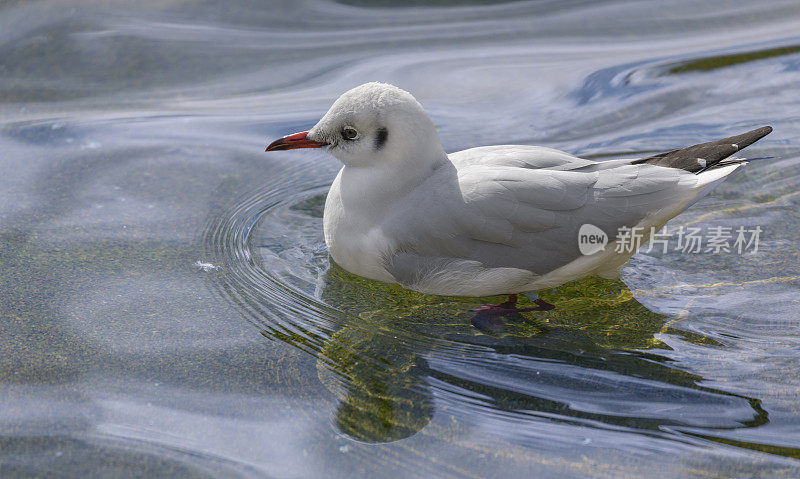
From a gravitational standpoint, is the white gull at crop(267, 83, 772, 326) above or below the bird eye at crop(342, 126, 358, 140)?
below

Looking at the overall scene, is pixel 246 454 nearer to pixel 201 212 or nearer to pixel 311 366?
pixel 311 366

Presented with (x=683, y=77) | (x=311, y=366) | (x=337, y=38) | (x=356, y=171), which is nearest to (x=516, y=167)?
(x=356, y=171)

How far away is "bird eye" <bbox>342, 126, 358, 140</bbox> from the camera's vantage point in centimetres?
406

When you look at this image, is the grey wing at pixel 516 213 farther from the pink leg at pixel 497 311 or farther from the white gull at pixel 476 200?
the pink leg at pixel 497 311

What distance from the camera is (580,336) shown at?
3850 millimetres

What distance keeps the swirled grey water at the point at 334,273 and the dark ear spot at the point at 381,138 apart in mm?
715

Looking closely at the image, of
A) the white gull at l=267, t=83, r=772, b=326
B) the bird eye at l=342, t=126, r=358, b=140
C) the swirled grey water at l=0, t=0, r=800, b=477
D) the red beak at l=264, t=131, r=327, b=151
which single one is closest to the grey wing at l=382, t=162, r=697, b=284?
the white gull at l=267, t=83, r=772, b=326

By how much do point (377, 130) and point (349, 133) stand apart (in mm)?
149

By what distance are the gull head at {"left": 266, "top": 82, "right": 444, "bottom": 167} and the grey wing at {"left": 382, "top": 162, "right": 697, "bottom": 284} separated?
20 centimetres

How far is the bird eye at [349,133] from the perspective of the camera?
406cm

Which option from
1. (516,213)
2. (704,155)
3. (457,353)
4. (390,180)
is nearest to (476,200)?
(516,213)

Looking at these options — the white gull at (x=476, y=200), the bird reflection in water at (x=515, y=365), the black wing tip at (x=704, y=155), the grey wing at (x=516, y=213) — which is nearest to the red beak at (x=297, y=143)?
the white gull at (x=476, y=200)

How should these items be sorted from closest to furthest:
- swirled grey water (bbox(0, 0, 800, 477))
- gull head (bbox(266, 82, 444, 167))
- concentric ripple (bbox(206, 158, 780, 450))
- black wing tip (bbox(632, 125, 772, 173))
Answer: swirled grey water (bbox(0, 0, 800, 477)) → concentric ripple (bbox(206, 158, 780, 450)) → gull head (bbox(266, 82, 444, 167)) → black wing tip (bbox(632, 125, 772, 173))

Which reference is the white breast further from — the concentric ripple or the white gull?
the concentric ripple
